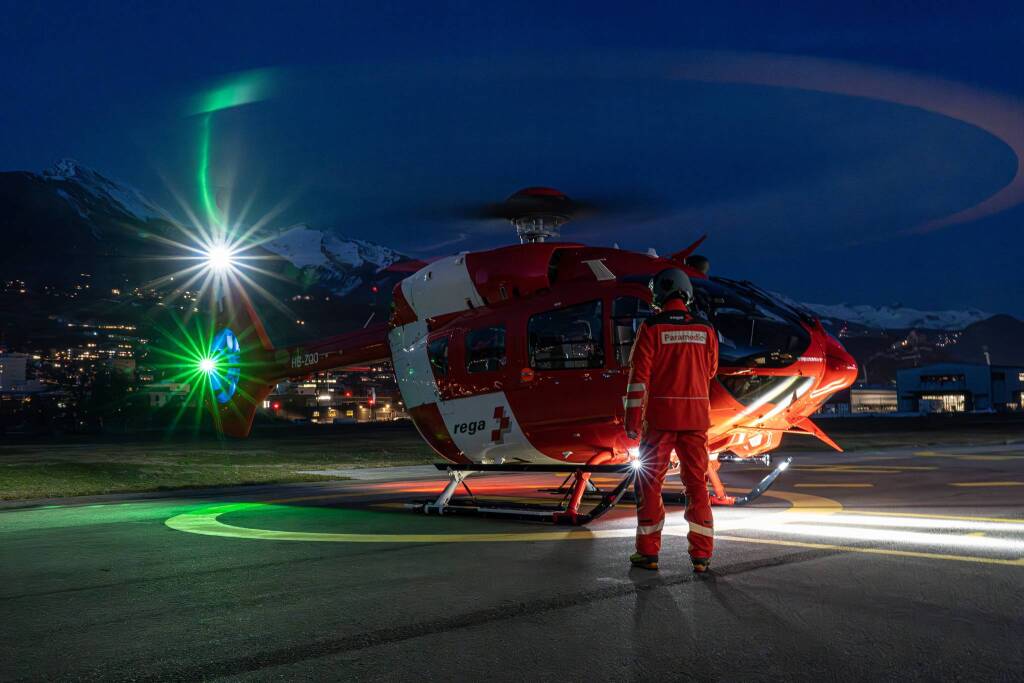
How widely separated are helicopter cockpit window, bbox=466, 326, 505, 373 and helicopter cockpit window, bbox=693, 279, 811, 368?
262 centimetres

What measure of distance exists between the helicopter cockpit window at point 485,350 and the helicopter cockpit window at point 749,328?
262 cm

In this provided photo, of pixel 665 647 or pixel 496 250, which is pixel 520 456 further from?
pixel 665 647

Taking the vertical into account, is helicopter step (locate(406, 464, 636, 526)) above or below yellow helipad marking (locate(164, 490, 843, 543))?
above

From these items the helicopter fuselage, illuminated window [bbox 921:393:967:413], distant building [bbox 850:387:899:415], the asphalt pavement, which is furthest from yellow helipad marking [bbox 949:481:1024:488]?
distant building [bbox 850:387:899:415]

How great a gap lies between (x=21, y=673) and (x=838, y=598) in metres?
4.60

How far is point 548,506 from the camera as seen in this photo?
1026 cm

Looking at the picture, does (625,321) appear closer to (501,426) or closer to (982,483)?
(501,426)

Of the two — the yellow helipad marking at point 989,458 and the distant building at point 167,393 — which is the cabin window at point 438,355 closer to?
the yellow helipad marking at point 989,458

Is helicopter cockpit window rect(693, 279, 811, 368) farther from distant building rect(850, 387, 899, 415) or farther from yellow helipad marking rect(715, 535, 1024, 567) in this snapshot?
distant building rect(850, 387, 899, 415)

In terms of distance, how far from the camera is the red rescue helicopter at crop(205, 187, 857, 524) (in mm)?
8633

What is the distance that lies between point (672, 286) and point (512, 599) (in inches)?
119

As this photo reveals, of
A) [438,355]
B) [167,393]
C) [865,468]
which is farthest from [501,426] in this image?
[167,393]

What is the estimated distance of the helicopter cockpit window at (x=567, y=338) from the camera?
9.27 m

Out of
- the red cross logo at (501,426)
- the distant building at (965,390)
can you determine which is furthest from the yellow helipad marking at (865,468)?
the distant building at (965,390)
